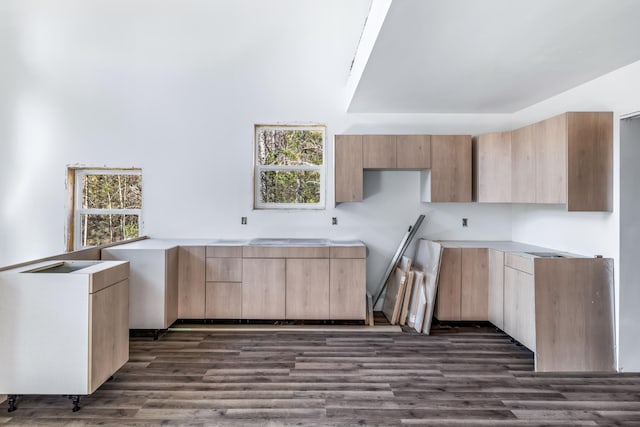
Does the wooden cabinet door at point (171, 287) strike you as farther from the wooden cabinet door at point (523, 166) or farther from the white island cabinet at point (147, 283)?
the wooden cabinet door at point (523, 166)

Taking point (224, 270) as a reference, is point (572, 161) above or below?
above

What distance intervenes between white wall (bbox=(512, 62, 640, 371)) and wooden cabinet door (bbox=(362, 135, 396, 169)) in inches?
64.4

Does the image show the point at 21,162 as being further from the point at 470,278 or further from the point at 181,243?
the point at 470,278

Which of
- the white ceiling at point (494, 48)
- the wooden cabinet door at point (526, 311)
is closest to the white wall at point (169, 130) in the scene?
the white ceiling at point (494, 48)

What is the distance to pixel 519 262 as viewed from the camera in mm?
3137

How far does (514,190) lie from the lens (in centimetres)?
355

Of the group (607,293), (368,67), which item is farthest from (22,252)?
(607,293)

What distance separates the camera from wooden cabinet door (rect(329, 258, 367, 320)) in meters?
3.71

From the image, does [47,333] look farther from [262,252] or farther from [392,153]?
[392,153]

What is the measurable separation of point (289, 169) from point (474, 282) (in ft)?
8.22

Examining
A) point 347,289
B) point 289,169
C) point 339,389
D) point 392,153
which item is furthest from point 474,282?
point 289,169

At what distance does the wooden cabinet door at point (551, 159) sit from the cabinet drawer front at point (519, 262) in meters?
0.55

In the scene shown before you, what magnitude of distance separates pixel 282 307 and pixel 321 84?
2652mm

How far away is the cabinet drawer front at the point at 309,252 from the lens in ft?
12.1
